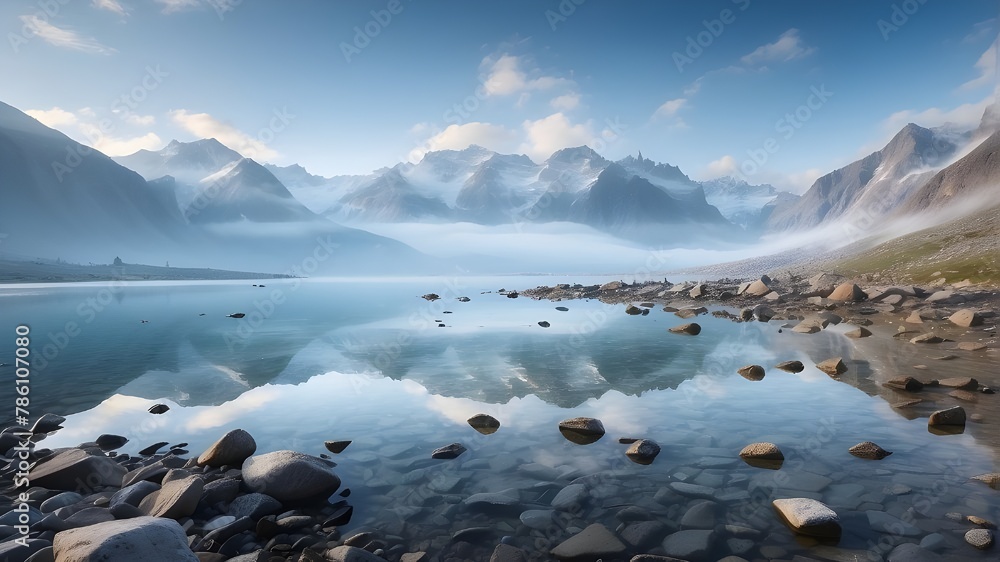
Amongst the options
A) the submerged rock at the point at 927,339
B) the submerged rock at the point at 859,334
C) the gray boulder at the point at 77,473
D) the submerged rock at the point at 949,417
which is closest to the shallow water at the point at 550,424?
the submerged rock at the point at 949,417

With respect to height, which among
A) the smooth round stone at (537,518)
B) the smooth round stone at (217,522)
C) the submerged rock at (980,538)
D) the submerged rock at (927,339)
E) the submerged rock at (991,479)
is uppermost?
the smooth round stone at (217,522)

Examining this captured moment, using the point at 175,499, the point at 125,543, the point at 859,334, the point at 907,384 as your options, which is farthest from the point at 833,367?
the point at 125,543

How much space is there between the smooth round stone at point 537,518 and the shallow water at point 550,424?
0.06 m

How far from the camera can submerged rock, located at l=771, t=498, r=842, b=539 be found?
1055 cm

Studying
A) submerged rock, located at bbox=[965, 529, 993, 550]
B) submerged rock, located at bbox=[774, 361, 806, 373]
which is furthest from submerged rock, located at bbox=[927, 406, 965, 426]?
submerged rock, located at bbox=[774, 361, 806, 373]

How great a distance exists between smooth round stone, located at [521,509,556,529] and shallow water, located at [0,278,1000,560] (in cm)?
6

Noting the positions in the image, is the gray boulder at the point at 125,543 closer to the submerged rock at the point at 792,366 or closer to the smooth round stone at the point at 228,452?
the smooth round stone at the point at 228,452

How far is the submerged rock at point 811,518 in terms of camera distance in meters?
10.6

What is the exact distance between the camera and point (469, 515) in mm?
11922

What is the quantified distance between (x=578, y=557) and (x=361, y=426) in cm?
1201

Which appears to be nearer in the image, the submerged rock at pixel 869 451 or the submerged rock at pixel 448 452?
the submerged rock at pixel 869 451

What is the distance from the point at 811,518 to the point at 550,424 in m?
9.96

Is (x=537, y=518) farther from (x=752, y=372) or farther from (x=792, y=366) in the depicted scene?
(x=792, y=366)

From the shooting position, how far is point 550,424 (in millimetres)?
19375
